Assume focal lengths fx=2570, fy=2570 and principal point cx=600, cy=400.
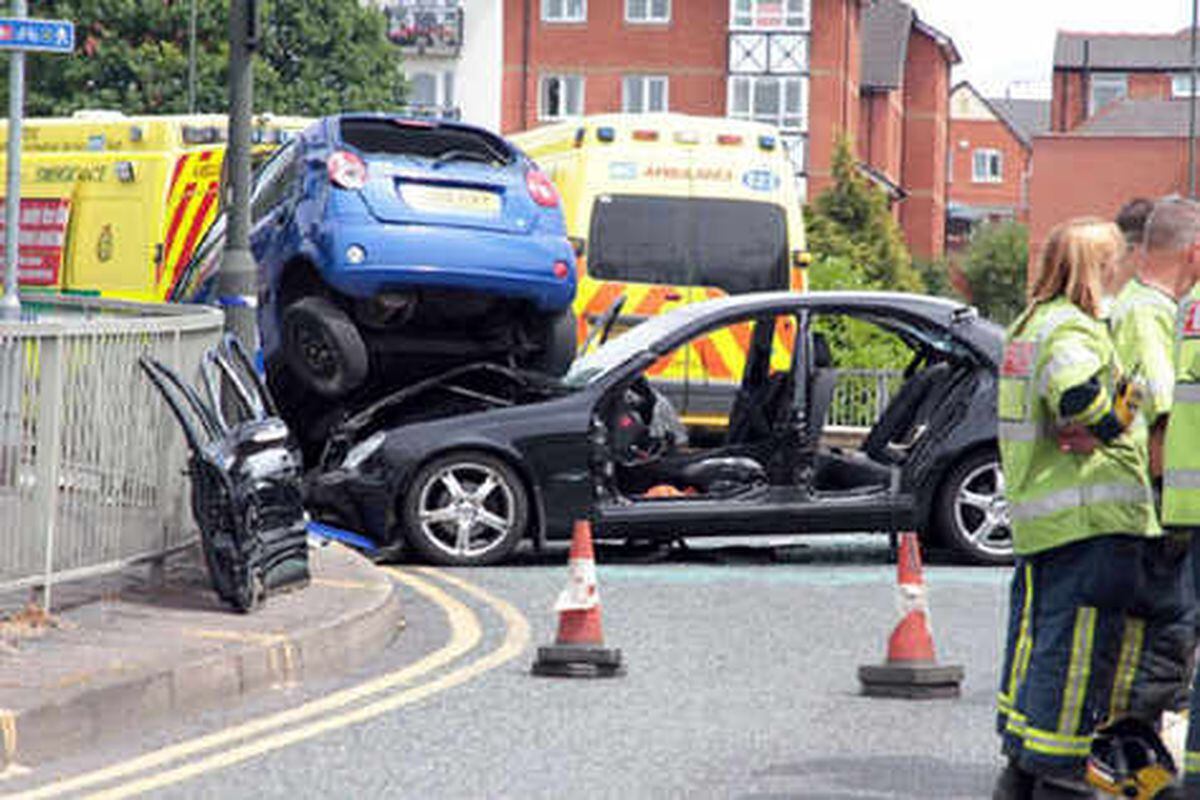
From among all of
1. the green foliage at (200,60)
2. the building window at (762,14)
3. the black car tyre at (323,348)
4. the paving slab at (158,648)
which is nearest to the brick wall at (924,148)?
the building window at (762,14)

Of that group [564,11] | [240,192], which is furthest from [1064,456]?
[564,11]

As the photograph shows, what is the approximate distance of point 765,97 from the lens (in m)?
72.6

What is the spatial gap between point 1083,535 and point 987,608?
4.85 m

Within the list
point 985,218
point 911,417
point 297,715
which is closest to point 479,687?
point 297,715

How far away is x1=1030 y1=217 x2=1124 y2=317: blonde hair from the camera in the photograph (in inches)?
275

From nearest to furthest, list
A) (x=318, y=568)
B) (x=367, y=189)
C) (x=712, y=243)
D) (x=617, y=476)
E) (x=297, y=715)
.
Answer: (x=297, y=715) → (x=318, y=568) → (x=617, y=476) → (x=367, y=189) → (x=712, y=243)

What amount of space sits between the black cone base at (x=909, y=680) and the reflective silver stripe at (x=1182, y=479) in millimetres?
2516

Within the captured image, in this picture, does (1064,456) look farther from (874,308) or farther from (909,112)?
(909,112)

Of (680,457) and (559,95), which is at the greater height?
(559,95)

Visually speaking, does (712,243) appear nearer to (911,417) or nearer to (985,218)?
(911,417)

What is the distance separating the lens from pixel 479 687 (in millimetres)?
9016

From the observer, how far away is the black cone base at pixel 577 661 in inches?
367

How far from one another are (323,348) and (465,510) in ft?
5.91

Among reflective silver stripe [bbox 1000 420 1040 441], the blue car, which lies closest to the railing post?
reflective silver stripe [bbox 1000 420 1040 441]
